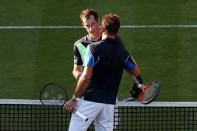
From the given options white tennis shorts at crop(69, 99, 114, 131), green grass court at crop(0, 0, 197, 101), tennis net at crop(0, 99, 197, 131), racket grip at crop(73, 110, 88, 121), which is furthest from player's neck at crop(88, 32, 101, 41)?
green grass court at crop(0, 0, 197, 101)

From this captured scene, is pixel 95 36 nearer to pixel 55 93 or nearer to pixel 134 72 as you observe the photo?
pixel 134 72

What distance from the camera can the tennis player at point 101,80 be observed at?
8.58m

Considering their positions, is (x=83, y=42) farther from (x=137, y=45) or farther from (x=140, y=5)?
(x=140, y=5)

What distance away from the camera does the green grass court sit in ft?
45.4

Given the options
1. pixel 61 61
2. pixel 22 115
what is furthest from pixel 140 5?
pixel 22 115

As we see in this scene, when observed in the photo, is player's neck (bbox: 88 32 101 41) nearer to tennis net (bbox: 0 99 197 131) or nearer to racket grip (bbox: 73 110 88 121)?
racket grip (bbox: 73 110 88 121)

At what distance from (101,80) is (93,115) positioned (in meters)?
0.43

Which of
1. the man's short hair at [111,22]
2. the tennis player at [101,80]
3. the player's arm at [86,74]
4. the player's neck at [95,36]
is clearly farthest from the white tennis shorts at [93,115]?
the player's neck at [95,36]

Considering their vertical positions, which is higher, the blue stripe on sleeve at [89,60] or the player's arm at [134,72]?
the blue stripe on sleeve at [89,60]

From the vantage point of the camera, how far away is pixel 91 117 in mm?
8734

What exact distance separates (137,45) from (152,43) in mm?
363

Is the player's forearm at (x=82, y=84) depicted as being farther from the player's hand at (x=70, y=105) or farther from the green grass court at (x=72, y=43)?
the green grass court at (x=72, y=43)

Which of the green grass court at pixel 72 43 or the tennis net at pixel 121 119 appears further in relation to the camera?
the green grass court at pixel 72 43

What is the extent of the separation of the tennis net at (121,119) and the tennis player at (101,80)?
245 centimetres
